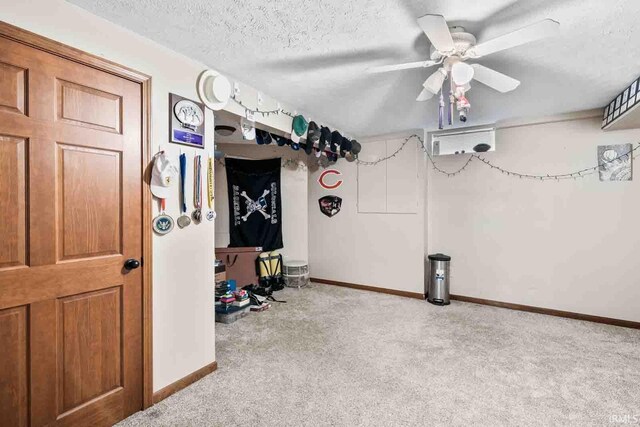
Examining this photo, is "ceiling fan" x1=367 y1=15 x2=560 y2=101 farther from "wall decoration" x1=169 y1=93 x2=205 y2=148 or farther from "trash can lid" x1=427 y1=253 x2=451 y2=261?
"trash can lid" x1=427 y1=253 x2=451 y2=261

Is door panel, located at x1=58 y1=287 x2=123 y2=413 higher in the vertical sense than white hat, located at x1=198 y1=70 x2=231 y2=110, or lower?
lower

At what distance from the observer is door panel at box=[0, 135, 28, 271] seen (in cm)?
141

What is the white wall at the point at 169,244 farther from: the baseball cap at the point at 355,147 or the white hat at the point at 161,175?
the baseball cap at the point at 355,147

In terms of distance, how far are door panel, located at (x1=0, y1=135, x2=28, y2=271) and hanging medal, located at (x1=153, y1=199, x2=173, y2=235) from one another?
613 mm

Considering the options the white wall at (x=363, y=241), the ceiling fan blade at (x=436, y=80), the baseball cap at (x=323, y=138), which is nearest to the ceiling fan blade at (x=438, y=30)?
the ceiling fan blade at (x=436, y=80)

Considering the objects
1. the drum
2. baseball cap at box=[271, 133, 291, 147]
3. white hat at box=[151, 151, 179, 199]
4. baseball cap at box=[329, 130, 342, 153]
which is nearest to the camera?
white hat at box=[151, 151, 179, 199]

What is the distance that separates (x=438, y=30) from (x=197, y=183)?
1760mm

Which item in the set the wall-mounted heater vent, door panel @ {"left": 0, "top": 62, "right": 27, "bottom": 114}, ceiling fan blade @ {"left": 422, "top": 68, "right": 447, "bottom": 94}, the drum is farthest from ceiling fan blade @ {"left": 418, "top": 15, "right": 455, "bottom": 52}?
the drum

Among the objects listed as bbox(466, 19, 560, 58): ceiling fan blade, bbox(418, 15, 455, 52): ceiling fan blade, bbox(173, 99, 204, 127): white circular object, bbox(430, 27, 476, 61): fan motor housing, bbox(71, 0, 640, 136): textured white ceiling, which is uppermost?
bbox(71, 0, 640, 136): textured white ceiling

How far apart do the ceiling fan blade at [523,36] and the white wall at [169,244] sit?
1.86 metres

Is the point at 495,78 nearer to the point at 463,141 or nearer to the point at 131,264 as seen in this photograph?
the point at 463,141

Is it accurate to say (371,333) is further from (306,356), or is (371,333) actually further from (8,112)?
(8,112)

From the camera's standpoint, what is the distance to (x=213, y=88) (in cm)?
223

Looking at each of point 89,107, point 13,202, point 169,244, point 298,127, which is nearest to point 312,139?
point 298,127
